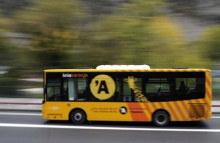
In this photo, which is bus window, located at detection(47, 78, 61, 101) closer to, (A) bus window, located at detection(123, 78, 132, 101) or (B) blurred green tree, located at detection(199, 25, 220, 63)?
(A) bus window, located at detection(123, 78, 132, 101)

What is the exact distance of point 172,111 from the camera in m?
12.9

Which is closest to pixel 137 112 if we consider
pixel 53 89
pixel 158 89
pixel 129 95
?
pixel 129 95

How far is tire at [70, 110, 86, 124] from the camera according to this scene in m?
13.5

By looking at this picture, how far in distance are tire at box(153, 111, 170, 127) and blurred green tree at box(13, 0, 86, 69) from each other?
1215cm

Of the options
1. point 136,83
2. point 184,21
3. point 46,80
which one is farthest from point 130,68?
point 184,21

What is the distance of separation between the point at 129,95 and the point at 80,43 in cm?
1241

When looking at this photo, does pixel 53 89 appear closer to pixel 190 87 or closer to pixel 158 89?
pixel 158 89

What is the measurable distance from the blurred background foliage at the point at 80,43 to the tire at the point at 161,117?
10110mm

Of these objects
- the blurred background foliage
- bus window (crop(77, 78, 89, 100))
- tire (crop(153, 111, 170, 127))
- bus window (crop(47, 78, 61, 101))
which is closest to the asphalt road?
tire (crop(153, 111, 170, 127))

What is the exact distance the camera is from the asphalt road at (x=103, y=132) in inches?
416

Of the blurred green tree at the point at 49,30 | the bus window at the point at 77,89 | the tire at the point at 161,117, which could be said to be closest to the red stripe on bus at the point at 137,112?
the tire at the point at 161,117

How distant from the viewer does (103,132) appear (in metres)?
11.8

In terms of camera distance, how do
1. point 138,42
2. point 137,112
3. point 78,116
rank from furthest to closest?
point 138,42, point 78,116, point 137,112

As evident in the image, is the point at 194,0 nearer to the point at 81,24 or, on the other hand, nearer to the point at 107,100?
the point at 81,24
